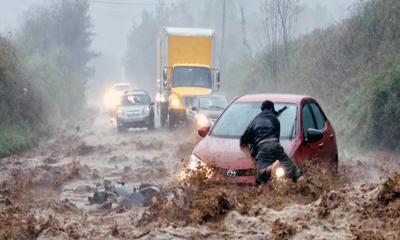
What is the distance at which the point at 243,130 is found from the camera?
967cm

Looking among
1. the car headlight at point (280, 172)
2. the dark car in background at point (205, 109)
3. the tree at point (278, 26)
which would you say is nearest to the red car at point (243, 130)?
the car headlight at point (280, 172)

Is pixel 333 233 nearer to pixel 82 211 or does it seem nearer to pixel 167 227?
pixel 167 227

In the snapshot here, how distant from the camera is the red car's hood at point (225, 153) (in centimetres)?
843

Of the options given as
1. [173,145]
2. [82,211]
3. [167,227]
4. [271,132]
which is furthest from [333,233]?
[173,145]

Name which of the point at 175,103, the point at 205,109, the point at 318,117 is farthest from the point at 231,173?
the point at 175,103

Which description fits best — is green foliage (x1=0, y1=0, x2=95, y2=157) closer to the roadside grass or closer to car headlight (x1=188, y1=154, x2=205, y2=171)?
the roadside grass

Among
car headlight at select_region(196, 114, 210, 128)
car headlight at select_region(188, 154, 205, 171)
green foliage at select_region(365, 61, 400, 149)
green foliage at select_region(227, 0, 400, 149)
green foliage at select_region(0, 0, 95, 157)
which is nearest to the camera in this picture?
car headlight at select_region(188, 154, 205, 171)

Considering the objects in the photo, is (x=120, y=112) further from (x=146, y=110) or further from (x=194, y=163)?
(x=194, y=163)

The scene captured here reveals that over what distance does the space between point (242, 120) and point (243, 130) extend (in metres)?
0.28

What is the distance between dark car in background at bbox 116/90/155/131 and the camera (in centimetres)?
2895

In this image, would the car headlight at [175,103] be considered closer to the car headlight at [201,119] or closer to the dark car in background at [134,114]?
the dark car in background at [134,114]

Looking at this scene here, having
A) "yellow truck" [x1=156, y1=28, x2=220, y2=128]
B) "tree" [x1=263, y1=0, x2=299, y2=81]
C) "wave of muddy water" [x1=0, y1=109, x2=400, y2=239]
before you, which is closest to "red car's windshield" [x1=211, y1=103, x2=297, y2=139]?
"wave of muddy water" [x1=0, y1=109, x2=400, y2=239]

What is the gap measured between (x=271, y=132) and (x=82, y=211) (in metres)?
3.54

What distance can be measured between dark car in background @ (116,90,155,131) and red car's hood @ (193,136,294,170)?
Result: 1966 centimetres
